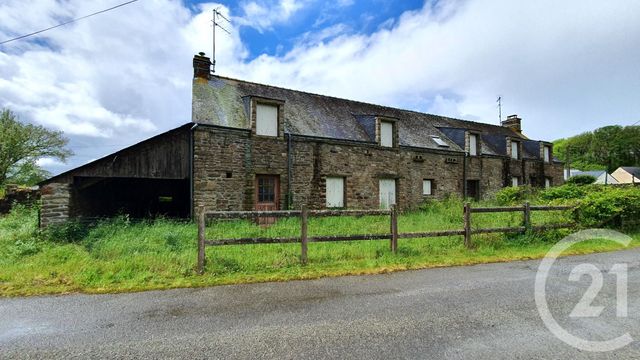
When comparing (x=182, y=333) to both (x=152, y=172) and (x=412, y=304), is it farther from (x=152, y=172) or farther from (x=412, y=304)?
(x=152, y=172)

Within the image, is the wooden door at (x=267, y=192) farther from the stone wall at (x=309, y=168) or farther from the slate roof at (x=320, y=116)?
the slate roof at (x=320, y=116)

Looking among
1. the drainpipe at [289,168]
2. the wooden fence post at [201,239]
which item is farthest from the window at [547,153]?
the wooden fence post at [201,239]

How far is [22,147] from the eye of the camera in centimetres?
2967

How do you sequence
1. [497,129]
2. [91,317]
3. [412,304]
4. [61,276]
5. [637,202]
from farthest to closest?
[497,129]
[637,202]
[61,276]
[412,304]
[91,317]

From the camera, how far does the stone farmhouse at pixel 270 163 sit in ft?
41.2

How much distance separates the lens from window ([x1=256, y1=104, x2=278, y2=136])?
14.6 meters

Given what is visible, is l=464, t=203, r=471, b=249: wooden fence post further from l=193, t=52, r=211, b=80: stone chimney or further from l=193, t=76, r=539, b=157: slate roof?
l=193, t=52, r=211, b=80: stone chimney

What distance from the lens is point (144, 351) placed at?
350cm

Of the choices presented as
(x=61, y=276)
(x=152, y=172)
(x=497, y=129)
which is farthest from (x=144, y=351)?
(x=497, y=129)

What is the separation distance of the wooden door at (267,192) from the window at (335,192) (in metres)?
2.51

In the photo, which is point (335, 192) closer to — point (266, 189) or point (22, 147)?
point (266, 189)

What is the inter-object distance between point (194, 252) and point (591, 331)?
269 inches

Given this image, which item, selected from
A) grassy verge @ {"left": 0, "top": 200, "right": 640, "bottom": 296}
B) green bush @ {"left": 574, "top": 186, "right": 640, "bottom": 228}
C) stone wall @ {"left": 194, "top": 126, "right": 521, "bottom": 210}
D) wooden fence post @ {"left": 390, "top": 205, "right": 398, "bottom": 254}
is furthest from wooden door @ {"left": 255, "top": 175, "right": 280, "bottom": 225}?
green bush @ {"left": 574, "top": 186, "right": 640, "bottom": 228}

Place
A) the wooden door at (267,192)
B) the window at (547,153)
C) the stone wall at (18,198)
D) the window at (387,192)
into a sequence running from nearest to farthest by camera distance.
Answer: the wooden door at (267,192) → the stone wall at (18,198) → the window at (387,192) → the window at (547,153)
